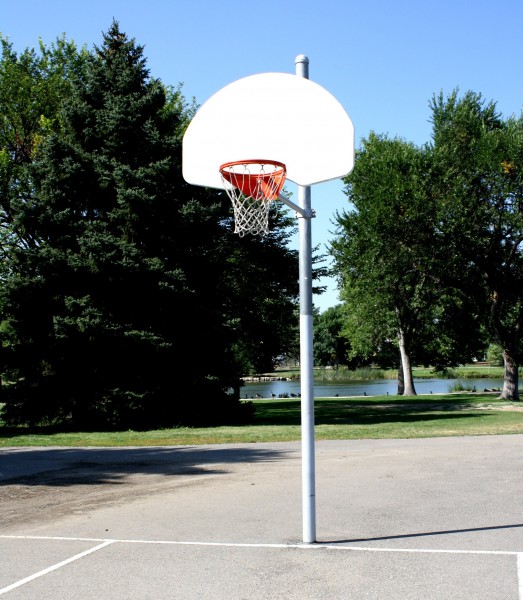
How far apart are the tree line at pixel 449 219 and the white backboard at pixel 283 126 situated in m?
27.0

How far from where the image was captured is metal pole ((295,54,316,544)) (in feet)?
24.2

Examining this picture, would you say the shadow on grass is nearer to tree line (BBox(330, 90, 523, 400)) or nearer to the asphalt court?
tree line (BBox(330, 90, 523, 400))

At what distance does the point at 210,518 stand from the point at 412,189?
93.0ft

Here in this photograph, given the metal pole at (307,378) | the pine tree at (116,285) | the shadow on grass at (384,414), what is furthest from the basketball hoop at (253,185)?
the shadow on grass at (384,414)

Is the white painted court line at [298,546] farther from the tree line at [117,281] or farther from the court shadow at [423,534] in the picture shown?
the tree line at [117,281]

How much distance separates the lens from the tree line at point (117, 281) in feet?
78.5

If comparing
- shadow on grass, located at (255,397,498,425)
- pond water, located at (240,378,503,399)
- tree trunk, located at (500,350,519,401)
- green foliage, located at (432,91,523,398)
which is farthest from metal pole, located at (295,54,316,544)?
pond water, located at (240,378,503,399)

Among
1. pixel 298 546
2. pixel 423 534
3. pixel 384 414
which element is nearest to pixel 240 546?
pixel 298 546

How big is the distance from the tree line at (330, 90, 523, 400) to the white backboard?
27029mm

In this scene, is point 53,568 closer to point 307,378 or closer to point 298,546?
point 298,546

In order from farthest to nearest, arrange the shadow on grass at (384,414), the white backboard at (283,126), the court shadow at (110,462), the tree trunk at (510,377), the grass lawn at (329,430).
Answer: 1. the tree trunk at (510,377)
2. the shadow on grass at (384,414)
3. the grass lawn at (329,430)
4. the court shadow at (110,462)
5. the white backboard at (283,126)

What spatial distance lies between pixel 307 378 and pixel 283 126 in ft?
9.17

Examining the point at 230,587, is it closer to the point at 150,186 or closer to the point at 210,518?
the point at 210,518

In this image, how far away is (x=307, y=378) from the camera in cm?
744
